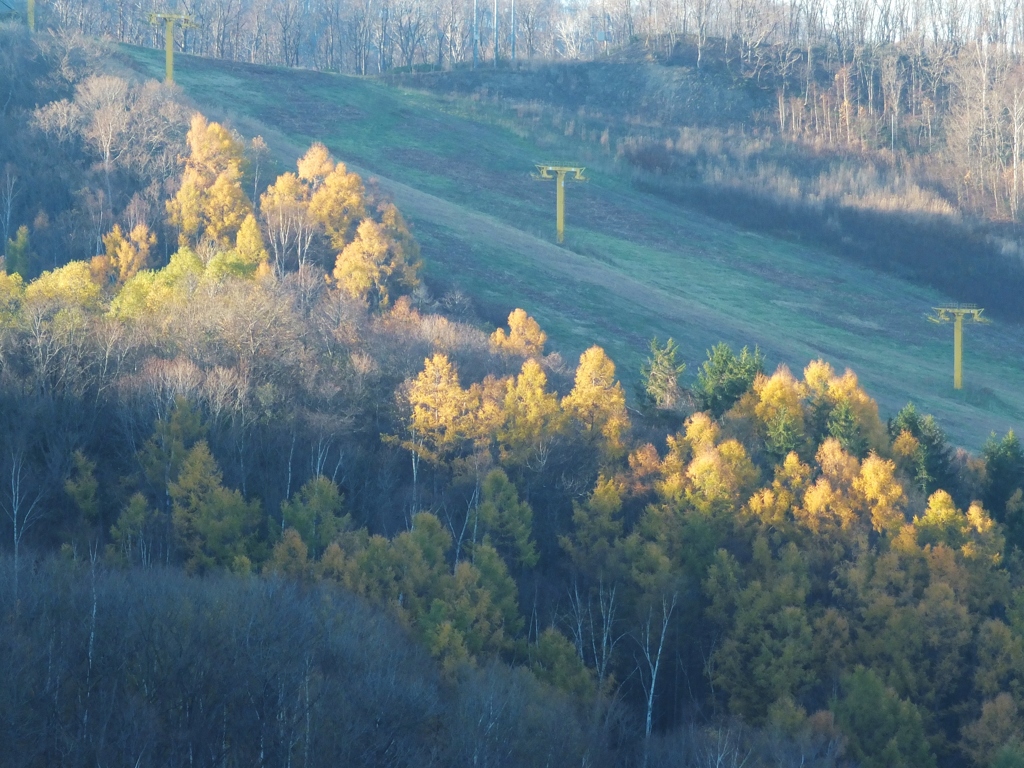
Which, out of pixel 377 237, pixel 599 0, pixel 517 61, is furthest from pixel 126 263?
pixel 599 0

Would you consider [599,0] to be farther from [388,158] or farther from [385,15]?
[388,158]

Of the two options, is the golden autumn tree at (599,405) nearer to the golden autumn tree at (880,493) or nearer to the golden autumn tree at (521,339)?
the golden autumn tree at (521,339)

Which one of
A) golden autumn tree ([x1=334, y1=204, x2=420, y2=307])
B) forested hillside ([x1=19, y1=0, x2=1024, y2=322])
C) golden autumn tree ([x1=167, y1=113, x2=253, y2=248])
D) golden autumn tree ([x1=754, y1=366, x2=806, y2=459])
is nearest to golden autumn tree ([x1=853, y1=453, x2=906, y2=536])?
golden autumn tree ([x1=754, y1=366, x2=806, y2=459])

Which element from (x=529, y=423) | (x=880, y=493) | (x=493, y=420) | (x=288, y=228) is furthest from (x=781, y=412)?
(x=288, y=228)

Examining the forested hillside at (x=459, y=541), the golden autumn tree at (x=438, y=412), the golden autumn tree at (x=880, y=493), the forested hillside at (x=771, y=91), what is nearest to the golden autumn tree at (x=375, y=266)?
the forested hillside at (x=459, y=541)

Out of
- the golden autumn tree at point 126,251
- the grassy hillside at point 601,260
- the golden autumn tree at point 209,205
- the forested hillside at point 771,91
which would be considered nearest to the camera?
the golden autumn tree at point 126,251

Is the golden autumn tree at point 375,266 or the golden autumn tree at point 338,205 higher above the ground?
the golden autumn tree at point 338,205

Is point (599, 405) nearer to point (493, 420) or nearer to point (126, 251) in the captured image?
point (493, 420)

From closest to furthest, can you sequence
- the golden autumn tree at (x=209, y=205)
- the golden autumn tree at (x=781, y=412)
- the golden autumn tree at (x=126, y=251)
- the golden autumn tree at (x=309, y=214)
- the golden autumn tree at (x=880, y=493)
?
the golden autumn tree at (x=880, y=493), the golden autumn tree at (x=781, y=412), the golden autumn tree at (x=126, y=251), the golden autumn tree at (x=309, y=214), the golden autumn tree at (x=209, y=205)
